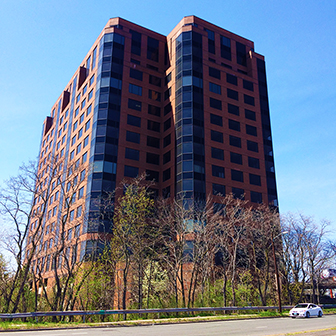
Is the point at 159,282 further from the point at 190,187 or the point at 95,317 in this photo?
the point at 190,187

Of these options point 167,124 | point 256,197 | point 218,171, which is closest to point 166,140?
point 167,124

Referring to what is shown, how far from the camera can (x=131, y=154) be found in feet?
182

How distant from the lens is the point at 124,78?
59.4m

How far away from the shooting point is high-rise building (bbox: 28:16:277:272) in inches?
2068

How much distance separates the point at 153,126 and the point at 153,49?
16.7 metres

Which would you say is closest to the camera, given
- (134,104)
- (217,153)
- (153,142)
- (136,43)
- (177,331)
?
(177,331)

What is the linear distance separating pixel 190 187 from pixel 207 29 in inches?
1248

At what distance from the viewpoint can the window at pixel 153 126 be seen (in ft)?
196

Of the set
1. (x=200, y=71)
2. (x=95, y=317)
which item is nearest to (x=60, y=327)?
(x=95, y=317)

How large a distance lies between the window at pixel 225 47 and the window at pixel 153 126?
1822 cm

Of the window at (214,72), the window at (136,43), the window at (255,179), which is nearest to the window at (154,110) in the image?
the window at (136,43)

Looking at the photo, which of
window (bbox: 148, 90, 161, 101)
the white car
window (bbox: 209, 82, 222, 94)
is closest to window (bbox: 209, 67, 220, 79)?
window (bbox: 209, 82, 222, 94)

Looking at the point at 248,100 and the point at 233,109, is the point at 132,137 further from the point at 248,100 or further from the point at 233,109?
the point at 248,100

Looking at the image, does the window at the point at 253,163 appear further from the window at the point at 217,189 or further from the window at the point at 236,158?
the window at the point at 217,189
